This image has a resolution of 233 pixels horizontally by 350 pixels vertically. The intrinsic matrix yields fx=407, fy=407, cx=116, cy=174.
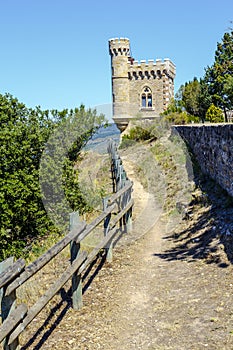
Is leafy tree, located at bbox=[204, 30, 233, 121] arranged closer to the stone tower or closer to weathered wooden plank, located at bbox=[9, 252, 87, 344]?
the stone tower

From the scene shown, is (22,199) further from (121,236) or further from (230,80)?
(230,80)

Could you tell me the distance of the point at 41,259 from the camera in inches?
195

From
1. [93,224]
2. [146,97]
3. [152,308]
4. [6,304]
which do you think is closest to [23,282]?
[6,304]

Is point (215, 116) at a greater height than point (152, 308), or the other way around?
point (215, 116)

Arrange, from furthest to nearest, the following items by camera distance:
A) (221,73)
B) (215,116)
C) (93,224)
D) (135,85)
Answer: (135,85) < (221,73) < (215,116) < (93,224)

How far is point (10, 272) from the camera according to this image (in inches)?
165

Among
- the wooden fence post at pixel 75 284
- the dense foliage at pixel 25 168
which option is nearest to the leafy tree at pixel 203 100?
the dense foliage at pixel 25 168

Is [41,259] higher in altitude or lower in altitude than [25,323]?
higher

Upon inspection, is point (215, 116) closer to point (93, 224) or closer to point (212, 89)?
point (212, 89)

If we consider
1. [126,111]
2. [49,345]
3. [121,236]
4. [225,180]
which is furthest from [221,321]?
[126,111]

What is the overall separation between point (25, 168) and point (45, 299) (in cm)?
851

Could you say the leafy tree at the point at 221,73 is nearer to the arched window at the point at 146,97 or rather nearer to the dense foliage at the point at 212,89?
the dense foliage at the point at 212,89

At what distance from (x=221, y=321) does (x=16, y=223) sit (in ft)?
31.2

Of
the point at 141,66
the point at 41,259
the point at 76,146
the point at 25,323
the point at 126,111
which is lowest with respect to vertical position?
the point at 25,323
